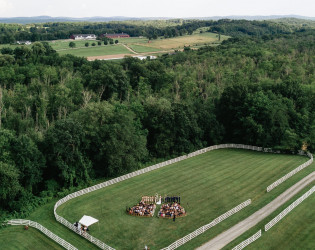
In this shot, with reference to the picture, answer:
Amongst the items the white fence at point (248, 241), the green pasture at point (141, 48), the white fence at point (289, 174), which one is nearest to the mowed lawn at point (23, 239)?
the white fence at point (248, 241)

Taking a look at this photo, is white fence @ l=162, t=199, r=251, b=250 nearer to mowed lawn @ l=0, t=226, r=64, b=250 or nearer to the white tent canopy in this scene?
the white tent canopy

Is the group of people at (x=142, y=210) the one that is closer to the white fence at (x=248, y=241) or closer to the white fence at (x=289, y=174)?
the white fence at (x=248, y=241)

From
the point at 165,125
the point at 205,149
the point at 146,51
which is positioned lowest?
the point at 205,149

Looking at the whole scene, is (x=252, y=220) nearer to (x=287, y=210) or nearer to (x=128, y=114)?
(x=287, y=210)

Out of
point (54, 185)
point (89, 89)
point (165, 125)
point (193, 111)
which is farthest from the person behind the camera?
point (89, 89)

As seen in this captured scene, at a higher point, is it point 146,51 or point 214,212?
point 146,51

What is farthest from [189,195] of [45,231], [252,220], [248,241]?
[45,231]

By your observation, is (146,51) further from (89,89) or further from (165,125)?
(165,125)

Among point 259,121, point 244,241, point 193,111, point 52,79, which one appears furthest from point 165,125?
point 52,79
